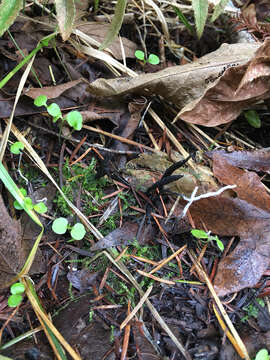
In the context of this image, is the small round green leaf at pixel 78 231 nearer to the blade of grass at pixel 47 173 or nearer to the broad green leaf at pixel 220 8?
the blade of grass at pixel 47 173

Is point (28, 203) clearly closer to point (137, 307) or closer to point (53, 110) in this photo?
point (53, 110)

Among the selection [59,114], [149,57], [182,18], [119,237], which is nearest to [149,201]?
[119,237]

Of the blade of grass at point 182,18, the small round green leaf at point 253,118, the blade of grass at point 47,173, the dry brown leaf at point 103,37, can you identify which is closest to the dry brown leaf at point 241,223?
the small round green leaf at point 253,118

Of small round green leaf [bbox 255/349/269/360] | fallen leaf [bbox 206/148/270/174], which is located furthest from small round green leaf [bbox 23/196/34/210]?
small round green leaf [bbox 255/349/269/360]

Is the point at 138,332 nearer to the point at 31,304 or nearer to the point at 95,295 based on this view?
the point at 95,295

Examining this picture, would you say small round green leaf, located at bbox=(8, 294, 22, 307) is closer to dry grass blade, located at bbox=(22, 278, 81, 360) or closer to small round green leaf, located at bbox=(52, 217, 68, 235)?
dry grass blade, located at bbox=(22, 278, 81, 360)
